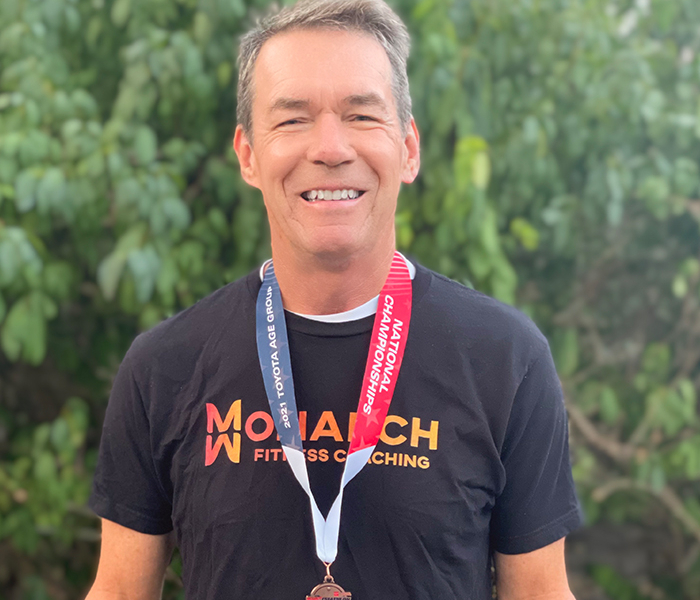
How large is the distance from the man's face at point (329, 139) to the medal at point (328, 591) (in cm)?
62

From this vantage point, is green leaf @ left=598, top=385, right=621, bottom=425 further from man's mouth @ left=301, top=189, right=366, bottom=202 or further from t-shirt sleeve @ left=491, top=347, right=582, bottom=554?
man's mouth @ left=301, top=189, right=366, bottom=202

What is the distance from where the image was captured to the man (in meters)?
1.54

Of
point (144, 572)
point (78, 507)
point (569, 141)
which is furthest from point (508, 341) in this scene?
point (78, 507)

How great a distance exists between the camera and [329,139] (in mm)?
1540

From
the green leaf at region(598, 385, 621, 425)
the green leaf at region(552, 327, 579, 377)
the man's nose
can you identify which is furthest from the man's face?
the green leaf at region(598, 385, 621, 425)

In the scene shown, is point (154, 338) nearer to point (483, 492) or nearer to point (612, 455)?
point (483, 492)

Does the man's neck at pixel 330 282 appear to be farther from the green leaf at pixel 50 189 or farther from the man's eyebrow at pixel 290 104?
the green leaf at pixel 50 189

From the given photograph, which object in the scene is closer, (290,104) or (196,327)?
(290,104)

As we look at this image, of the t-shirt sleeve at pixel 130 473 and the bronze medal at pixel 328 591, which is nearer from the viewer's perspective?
the bronze medal at pixel 328 591

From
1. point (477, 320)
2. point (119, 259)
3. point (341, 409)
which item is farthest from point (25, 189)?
point (477, 320)

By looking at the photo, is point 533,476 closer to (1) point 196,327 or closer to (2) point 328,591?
(2) point 328,591

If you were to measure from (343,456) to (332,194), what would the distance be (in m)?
0.51

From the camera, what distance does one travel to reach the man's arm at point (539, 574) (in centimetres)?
160

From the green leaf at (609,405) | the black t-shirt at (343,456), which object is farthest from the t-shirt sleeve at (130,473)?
the green leaf at (609,405)
